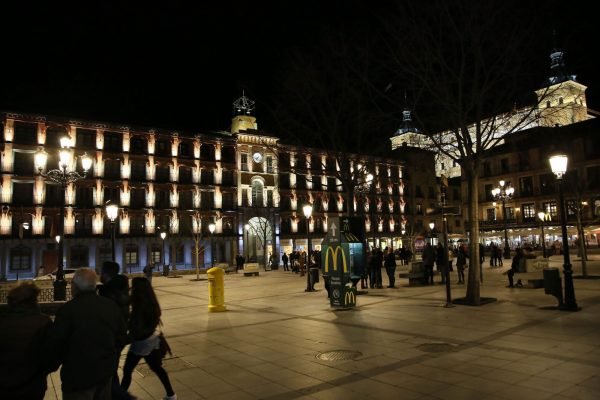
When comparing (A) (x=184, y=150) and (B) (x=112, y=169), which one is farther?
(A) (x=184, y=150)

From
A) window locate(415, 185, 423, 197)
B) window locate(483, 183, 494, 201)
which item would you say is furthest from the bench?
window locate(415, 185, 423, 197)

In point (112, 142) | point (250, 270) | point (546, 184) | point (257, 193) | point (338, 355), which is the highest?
point (112, 142)

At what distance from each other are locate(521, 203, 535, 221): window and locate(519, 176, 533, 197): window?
52.8 inches

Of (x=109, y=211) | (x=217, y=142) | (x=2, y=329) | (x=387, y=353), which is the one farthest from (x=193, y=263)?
(x=2, y=329)

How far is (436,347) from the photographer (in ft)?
26.5

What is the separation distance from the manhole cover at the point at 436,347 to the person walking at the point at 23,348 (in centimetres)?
613

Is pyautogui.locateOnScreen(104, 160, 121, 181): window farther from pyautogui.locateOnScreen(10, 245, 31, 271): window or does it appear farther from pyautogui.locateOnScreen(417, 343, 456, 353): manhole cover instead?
pyautogui.locateOnScreen(417, 343, 456, 353): manhole cover

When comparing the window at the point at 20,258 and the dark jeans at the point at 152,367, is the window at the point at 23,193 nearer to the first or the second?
the window at the point at 20,258

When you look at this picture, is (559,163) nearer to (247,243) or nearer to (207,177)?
(207,177)

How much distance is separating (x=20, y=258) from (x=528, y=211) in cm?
5527

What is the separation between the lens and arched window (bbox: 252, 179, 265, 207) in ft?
187

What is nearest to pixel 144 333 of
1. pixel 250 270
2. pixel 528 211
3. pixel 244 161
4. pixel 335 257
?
pixel 335 257

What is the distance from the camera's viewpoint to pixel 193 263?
51.9m

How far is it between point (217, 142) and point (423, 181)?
3715cm
